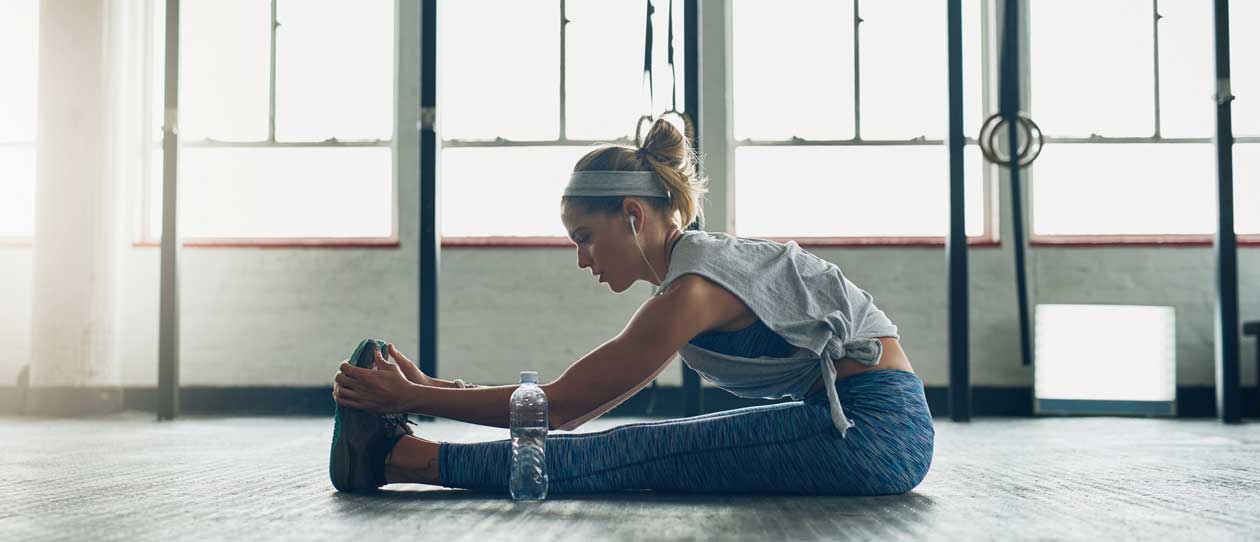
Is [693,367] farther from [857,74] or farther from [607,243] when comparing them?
[857,74]

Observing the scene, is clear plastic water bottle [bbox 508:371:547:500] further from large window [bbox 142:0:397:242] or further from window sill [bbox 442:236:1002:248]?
large window [bbox 142:0:397:242]

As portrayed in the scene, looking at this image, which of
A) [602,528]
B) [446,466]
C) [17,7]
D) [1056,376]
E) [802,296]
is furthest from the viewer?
[17,7]

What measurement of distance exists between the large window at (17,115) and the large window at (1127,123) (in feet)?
18.6

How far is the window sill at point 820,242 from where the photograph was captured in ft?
19.3

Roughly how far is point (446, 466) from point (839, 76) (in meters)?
4.49

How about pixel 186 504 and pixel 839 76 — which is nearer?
pixel 186 504

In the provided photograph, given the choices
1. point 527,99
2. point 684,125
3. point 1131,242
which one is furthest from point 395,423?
point 1131,242

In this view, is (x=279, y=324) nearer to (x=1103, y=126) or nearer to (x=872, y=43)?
(x=872, y=43)

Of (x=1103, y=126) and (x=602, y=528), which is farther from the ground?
(x=1103, y=126)

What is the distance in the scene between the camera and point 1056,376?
5.78 m

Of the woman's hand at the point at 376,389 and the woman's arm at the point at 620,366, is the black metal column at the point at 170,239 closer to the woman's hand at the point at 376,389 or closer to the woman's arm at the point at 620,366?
the woman's hand at the point at 376,389

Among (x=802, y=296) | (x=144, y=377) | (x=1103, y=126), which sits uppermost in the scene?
(x=1103, y=126)

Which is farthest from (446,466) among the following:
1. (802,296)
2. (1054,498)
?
(1054,498)

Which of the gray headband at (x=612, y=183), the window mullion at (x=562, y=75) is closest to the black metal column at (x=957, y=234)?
the window mullion at (x=562, y=75)
